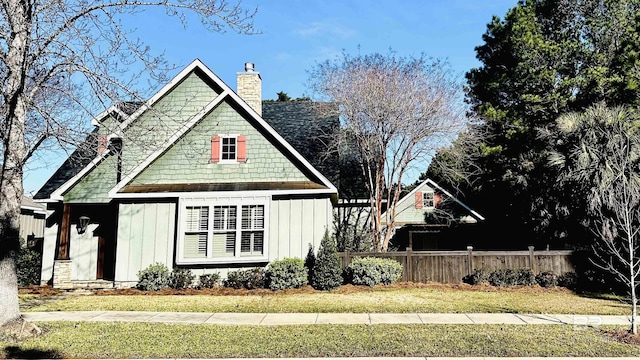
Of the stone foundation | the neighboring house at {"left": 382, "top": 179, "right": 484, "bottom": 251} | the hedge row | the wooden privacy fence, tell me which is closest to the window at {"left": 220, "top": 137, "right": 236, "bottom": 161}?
the wooden privacy fence

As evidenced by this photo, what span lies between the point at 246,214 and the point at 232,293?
2.63 meters

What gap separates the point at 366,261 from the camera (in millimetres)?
14547

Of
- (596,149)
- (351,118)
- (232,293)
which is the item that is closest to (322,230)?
(232,293)

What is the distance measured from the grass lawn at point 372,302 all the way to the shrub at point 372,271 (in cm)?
41

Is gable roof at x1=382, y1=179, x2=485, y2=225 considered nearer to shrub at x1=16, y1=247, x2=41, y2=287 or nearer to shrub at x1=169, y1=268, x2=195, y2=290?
shrub at x1=169, y1=268, x2=195, y2=290

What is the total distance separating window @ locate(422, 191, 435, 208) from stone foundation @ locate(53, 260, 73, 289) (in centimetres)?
1956

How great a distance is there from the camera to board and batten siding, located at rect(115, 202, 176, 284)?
14703 millimetres

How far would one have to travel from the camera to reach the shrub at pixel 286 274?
1392cm

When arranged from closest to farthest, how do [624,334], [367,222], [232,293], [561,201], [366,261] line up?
[624,334], [232,293], [366,261], [561,201], [367,222]

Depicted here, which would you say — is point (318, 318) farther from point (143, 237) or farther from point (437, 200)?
point (437, 200)

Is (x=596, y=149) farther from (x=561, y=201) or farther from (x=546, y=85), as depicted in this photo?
(x=546, y=85)

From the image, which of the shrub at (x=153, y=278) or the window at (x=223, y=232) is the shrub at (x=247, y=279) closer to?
the window at (x=223, y=232)

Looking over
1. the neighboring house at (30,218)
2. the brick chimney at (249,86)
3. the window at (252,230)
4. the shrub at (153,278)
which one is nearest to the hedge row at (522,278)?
the window at (252,230)

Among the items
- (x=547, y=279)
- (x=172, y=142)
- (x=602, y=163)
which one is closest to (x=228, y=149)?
(x=172, y=142)
